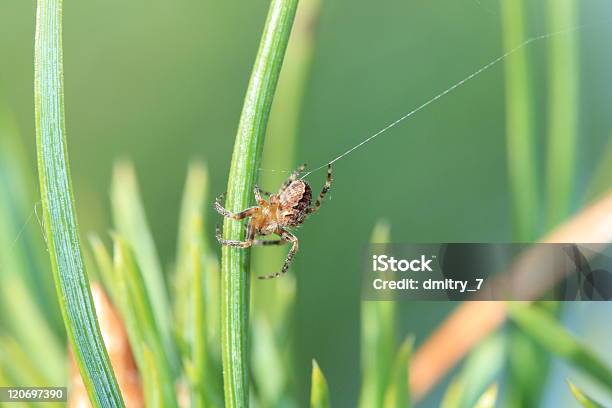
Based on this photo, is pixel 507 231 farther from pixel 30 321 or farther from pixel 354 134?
pixel 30 321

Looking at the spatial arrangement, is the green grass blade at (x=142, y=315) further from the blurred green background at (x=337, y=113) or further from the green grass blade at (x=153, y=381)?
the blurred green background at (x=337, y=113)

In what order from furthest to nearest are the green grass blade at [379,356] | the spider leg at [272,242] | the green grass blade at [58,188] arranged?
the spider leg at [272,242], the green grass blade at [379,356], the green grass blade at [58,188]

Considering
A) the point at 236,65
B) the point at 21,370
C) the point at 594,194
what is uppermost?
the point at 236,65

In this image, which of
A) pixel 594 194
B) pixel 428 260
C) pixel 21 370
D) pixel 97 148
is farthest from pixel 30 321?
pixel 594 194

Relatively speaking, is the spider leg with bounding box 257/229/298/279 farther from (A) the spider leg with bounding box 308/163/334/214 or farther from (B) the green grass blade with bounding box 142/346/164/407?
(B) the green grass blade with bounding box 142/346/164/407

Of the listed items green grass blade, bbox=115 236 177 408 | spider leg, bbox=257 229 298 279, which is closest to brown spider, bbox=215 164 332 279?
spider leg, bbox=257 229 298 279

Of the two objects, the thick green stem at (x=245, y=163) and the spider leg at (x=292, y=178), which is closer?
the thick green stem at (x=245, y=163)

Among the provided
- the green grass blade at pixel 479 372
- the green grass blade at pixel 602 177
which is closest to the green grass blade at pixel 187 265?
the green grass blade at pixel 479 372
